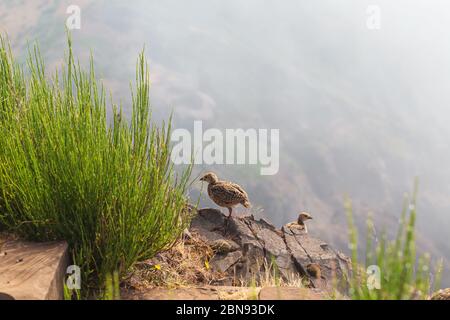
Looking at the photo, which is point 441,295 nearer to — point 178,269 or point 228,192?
point 178,269

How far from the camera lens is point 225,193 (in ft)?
27.7

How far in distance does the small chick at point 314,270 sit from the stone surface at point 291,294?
9.39ft

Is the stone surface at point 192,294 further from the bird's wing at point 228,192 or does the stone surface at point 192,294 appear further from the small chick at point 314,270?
the bird's wing at point 228,192

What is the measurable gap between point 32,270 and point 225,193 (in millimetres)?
4241

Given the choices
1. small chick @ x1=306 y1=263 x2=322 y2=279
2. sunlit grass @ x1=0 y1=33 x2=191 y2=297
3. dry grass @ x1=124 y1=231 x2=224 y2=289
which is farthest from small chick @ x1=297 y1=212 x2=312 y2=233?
sunlit grass @ x1=0 y1=33 x2=191 y2=297

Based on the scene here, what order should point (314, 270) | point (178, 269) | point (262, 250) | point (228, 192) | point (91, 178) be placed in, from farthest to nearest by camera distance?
point (228, 192)
point (262, 250)
point (314, 270)
point (178, 269)
point (91, 178)

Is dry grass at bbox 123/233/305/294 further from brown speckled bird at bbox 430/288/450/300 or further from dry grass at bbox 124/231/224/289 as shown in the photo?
brown speckled bird at bbox 430/288/450/300

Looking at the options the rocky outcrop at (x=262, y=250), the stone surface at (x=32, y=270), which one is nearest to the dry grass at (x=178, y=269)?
the rocky outcrop at (x=262, y=250)

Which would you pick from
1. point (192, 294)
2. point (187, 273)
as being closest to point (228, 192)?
point (187, 273)

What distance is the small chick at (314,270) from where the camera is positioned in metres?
7.65

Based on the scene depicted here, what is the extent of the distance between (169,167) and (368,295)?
2760mm

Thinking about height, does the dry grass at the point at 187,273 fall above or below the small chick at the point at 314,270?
above
